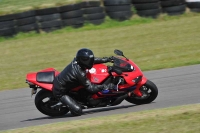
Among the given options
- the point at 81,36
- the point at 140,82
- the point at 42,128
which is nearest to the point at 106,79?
the point at 140,82

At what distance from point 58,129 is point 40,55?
315 inches

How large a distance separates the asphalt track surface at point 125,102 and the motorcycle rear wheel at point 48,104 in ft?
0.35

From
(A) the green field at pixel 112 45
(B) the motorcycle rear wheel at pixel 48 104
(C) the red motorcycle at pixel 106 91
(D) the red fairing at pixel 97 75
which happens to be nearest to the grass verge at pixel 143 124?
(C) the red motorcycle at pixel 106 91

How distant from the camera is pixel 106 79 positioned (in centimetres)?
759

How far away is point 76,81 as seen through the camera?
750 centimetres

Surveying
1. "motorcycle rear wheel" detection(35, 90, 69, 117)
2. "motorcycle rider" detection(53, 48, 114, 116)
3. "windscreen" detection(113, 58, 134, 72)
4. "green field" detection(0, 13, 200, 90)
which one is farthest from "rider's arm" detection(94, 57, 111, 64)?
"green field" detection(0, 13, 200, 90)

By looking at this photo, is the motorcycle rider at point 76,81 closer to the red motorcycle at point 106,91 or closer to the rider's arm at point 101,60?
the rider's arm at point 101,60

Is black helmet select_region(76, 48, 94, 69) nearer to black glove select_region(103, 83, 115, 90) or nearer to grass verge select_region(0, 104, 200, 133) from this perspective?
black glove select_region(103, 83, 115, 90)

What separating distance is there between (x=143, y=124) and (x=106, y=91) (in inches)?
63.3

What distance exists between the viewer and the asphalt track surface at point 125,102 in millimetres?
7688

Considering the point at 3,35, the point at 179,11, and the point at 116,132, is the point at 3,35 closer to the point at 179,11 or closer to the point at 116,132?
the point at 179,11

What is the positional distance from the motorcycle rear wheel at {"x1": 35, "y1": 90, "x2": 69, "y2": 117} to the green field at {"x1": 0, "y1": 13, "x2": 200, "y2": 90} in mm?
2732

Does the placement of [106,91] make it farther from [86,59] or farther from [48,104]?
[48,104]

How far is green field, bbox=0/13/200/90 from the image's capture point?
11875 mm
